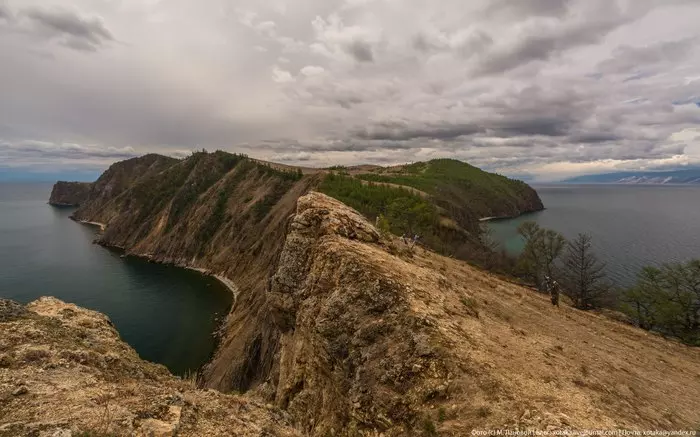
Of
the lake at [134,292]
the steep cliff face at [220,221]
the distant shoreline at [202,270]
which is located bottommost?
the lake at [134,292]

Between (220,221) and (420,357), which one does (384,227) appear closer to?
(420,357)

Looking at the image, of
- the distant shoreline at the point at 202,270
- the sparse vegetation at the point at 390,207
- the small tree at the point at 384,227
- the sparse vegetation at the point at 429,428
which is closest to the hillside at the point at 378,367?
the sparse vegetation at the point at 429,428

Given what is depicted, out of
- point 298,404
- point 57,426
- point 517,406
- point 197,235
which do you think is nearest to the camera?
point 57,426

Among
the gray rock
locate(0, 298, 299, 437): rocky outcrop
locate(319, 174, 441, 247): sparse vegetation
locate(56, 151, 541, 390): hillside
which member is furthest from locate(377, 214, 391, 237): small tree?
the gray rock

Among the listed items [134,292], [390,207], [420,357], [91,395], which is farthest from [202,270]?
[420,357]

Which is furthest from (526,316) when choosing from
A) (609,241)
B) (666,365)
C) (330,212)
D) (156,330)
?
(609,241)

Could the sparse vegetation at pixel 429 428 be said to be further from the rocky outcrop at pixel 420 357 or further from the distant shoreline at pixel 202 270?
the distant shoreline at pixel 202 270

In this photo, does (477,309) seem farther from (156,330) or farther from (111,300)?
(111,300)

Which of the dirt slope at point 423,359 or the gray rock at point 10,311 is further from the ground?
the gray rock at point 10,311
